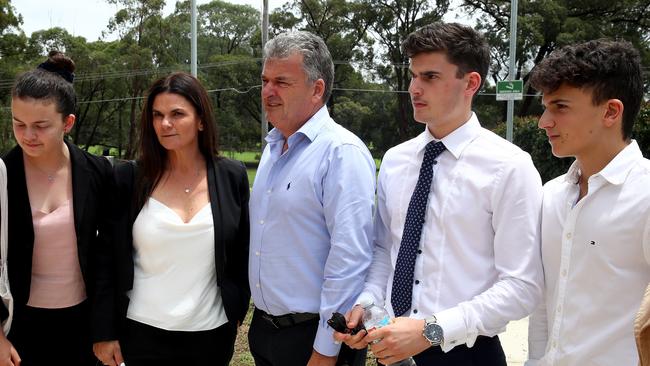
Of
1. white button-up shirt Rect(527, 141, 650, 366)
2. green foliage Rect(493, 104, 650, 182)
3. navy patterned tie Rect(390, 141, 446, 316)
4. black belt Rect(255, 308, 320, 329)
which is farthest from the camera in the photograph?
green foliage Rect(493, 104, 650, 182)

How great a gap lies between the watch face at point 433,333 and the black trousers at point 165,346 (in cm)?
121

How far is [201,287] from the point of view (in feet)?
9.25

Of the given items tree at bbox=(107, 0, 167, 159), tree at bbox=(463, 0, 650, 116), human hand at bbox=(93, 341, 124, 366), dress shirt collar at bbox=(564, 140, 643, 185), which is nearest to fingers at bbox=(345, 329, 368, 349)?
dress shirt collar at bbox=(564, 140, 643, 185)

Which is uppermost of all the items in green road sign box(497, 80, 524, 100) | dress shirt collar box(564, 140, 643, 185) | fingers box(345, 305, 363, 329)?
green road sign box(497, 80, 524, 100)

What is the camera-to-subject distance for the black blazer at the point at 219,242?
2.80 meters

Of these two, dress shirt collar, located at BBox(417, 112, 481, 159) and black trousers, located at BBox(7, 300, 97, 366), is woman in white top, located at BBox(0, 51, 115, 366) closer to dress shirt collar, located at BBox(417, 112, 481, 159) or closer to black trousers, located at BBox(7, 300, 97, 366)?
black trousers, located at BBox(7, 300, 97, 366)

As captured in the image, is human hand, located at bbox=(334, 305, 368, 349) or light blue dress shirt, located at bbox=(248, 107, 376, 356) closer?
human hand, located at bbox=(334, 305, 368, 349)

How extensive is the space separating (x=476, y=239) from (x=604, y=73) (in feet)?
2.38

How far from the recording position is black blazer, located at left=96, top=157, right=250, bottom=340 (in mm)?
2805

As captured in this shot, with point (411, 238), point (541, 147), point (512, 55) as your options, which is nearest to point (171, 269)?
point (411, 238)

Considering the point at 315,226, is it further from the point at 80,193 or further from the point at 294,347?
the point at 80,193

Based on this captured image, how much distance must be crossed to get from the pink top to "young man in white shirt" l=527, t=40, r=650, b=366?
2.13 metres

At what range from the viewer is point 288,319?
2.65m

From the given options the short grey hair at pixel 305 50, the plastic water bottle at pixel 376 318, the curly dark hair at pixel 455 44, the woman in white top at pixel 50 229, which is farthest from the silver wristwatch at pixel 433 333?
the woman in white top at pixel 50 229
